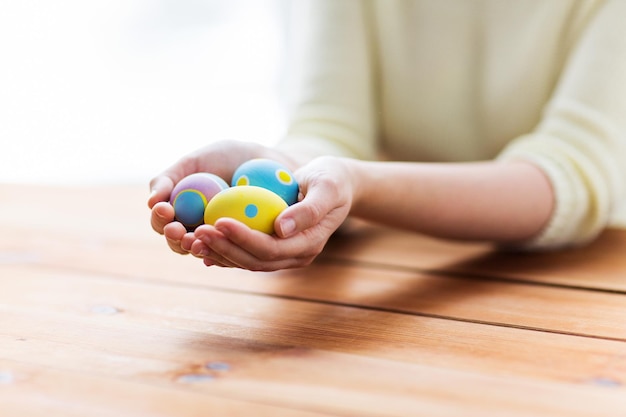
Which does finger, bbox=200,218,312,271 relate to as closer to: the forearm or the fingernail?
the fingernail

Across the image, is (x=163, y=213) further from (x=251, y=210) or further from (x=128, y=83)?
(x=128, y=83)

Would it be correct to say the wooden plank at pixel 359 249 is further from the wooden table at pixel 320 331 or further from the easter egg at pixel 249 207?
the easter egg at pixel 249 207

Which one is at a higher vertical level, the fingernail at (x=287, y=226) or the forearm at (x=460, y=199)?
the forearm at (x=460, y=199)

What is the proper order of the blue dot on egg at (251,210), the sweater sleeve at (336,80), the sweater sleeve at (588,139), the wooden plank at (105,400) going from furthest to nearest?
the sweater sleeve at (336,80), the sweater sleeve at (588,139), the blue dot on egg at (251,210), the wooden plank at (105,400)

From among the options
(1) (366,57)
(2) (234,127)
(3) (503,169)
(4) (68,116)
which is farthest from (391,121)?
(4) (68,116)

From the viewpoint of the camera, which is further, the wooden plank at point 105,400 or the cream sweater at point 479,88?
the cream sweater at point 479,88

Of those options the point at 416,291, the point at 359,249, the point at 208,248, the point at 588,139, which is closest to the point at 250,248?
the point at 208,248

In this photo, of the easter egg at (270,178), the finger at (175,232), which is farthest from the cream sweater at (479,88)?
the finger at (175,232)
